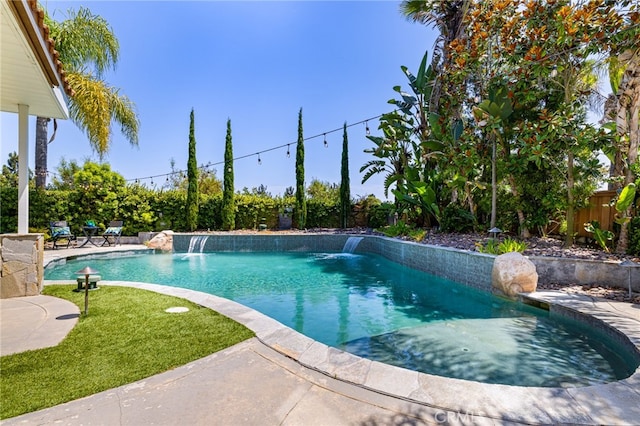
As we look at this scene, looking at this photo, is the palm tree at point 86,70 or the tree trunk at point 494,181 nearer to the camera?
the tree trunk at point 494,181

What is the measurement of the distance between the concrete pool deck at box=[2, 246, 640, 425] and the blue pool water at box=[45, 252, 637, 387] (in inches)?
35.6

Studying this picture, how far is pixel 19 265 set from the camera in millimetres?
5312

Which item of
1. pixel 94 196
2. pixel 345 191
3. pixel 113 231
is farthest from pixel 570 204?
pixel 94 196

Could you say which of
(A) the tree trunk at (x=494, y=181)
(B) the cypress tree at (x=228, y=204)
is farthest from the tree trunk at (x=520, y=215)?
(B) the cypress tree at (x=228, y=204)

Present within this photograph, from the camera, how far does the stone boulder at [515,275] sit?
623 centimetres

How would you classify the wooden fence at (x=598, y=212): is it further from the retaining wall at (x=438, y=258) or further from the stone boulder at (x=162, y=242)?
the stone boulder at (x=162, y=242)

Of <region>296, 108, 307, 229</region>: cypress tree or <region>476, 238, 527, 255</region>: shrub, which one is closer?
<region>476, 238, 527, 255</region>: shrub

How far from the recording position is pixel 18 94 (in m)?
5.05

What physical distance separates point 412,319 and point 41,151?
52.4 ft

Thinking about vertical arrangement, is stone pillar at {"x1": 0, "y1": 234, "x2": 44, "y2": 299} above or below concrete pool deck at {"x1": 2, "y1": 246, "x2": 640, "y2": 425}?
above

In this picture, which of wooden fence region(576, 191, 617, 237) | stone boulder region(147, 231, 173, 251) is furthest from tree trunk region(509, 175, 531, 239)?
stone boulder region(147, 231, 173, 251)

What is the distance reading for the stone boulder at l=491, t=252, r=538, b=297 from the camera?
6.23 metres

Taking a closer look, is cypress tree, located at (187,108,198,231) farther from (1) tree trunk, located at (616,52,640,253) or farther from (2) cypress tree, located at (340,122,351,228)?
(1) tree trunk, located at (616,52,640,253)

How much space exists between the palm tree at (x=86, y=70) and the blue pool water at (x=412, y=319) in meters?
5.42
